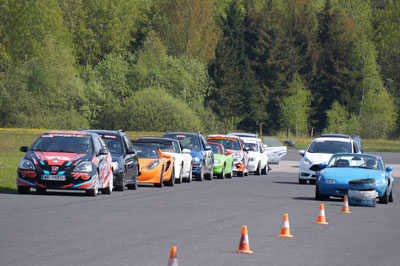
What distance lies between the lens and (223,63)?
108625 mm

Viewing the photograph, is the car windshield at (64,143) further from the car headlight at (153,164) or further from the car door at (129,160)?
the car headlight at (153,164)

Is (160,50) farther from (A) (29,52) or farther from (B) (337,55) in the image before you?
(B) (337,55)

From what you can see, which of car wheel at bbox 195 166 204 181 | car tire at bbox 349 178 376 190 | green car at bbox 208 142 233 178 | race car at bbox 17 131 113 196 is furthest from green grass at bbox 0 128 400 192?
car tire at bbox 349 178 376 190

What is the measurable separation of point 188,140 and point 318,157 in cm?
495

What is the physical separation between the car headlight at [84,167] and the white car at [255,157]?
19321mm

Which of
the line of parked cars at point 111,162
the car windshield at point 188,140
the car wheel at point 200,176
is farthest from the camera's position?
the car windshield at point 188,140

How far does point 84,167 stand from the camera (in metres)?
21.8

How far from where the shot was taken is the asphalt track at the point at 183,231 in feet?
37.2

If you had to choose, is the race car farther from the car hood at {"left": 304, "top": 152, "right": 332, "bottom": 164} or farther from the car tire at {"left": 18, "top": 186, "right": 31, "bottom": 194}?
the car hood at {"left": 304, "top": 152, "right": 332, "bottom": 164}

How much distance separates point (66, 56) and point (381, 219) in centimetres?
7184

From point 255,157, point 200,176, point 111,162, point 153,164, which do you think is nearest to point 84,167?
point 111,162

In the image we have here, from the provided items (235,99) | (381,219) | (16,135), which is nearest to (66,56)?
(16,135)

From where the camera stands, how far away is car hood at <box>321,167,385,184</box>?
2322cm

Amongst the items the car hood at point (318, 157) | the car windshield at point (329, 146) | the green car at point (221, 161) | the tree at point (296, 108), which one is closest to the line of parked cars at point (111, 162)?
the green car at point (221, 161)
